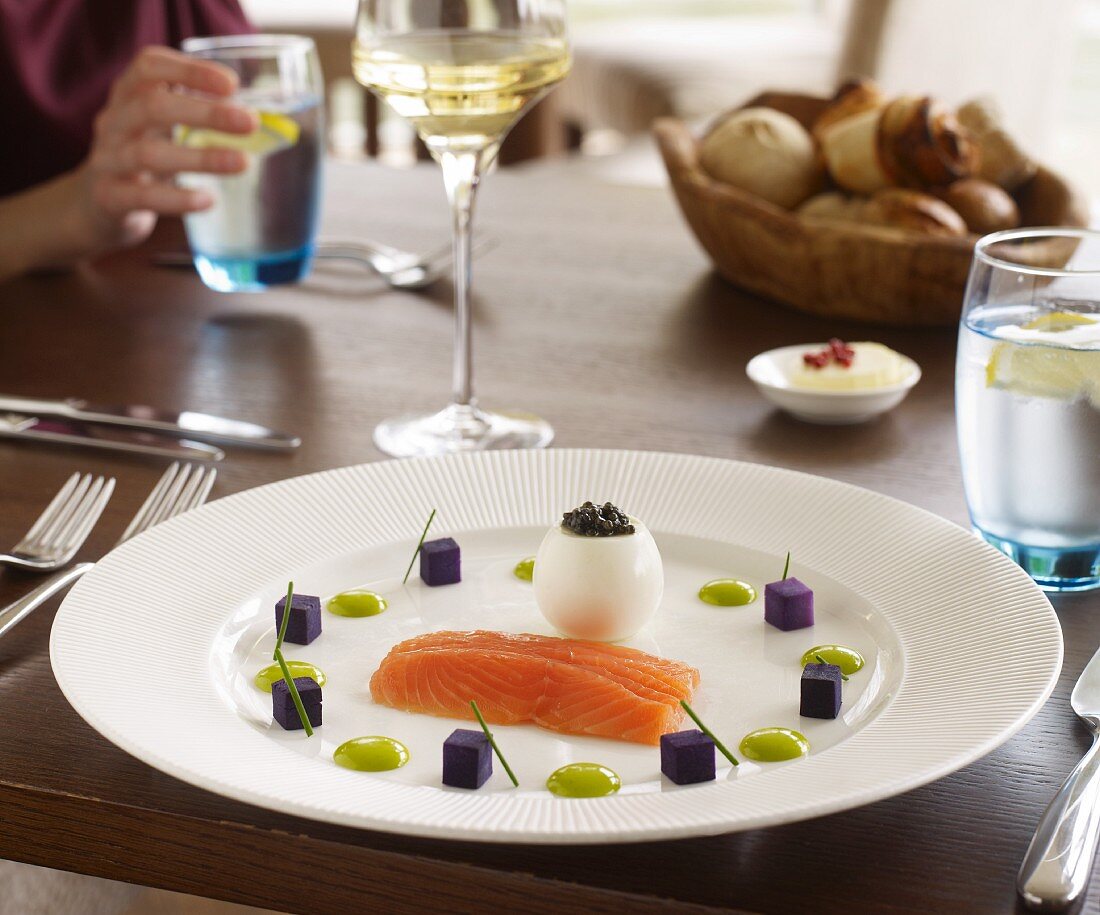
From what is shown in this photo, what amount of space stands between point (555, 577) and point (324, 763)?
20 cm

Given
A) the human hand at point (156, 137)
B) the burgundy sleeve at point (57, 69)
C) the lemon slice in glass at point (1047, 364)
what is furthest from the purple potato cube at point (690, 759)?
the burgundy sleeve at point (57, 69)

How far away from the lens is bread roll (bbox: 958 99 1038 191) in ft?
4.90

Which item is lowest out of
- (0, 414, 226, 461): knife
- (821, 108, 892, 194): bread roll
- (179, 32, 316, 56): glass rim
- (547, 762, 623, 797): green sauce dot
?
(0, 414, 226, 461): knife

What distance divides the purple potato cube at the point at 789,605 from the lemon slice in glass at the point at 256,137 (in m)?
0.83

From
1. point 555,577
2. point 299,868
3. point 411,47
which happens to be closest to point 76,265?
point 411,47

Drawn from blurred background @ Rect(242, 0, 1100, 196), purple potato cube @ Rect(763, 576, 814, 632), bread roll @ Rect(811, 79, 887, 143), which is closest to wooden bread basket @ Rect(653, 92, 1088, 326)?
bread roll @ Rect(811, 79, 887, 143)

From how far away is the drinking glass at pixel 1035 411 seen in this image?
0.80 m

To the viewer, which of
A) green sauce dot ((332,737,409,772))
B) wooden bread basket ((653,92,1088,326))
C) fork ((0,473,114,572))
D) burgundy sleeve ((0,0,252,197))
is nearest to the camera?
green sauce dot ((332,737,409,772))

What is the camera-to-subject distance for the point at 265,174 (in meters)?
1.39

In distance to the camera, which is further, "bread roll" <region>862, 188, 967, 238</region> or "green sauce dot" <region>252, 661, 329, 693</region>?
"bread roll" <region>862, 188, 967, 238</region>

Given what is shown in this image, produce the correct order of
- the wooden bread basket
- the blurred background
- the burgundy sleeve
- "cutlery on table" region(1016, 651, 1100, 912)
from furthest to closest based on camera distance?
1. the blurred background
2. the burgundy sleeve
3. the wooden bread basket
4. "cutlery on table" region(1016, 651, 1100, 912)

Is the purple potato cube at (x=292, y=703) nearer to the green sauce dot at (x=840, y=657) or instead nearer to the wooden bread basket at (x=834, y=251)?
the green sauce dot at (x=840, y=657)

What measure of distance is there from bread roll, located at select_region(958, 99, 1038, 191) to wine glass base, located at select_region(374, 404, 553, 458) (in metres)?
0.69

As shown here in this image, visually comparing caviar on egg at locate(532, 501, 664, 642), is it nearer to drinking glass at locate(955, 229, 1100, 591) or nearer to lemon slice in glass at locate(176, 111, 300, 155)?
drinking glass at locate(955, 229, 1100, 591)
